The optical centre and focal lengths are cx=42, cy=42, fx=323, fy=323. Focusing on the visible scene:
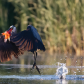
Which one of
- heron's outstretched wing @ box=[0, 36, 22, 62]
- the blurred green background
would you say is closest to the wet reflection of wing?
heron's outstretched wing @ box=[0, 36, 22, 62]

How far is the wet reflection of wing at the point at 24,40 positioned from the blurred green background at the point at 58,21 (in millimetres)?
4393

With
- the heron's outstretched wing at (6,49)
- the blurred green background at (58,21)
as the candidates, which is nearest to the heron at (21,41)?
the heron's outstretched wing at (6,49)

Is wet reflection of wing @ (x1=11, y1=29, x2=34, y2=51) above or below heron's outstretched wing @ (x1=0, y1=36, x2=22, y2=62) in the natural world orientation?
above

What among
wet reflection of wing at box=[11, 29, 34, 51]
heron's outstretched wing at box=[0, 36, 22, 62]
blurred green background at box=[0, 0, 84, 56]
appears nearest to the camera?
wet reflection of wing at box=[11, 29, 34, 51]

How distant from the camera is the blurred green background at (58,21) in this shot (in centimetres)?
1027

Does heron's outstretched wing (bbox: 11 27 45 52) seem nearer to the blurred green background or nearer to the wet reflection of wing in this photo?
the wet reflection of wing

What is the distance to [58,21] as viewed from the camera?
10.8 meters

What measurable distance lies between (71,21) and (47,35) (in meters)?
1.33

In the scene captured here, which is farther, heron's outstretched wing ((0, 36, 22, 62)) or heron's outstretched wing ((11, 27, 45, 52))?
heron's outstretched wing ((0, 36, 22, 62))

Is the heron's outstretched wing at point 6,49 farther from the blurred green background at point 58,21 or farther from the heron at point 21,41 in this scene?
the blurred green background at point 58,21

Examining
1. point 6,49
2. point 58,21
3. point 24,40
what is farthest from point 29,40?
point 58,21

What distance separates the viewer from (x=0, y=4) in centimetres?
1256

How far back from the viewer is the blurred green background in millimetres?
10266

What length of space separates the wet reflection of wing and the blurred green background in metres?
4.39
